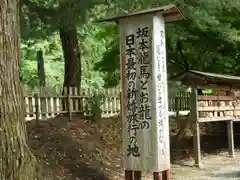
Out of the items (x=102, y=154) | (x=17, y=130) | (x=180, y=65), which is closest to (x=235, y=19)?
(x=180, y=65)

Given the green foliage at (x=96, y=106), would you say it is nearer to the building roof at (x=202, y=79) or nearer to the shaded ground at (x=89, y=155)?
the shaded ground at (x=89, y=155)

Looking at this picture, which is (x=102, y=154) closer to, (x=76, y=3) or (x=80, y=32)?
(x=76, y=3)

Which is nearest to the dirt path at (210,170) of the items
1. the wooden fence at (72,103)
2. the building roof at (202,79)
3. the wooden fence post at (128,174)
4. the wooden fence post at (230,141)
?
the wooden fence post at (230,141)

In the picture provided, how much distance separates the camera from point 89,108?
11.6m

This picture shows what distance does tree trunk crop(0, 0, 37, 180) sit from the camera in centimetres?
403

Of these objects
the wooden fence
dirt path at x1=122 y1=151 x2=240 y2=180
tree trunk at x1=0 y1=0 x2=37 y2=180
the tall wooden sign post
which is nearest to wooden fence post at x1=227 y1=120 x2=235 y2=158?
dirt path at x1=122 y1=151 x2=240 y2=180

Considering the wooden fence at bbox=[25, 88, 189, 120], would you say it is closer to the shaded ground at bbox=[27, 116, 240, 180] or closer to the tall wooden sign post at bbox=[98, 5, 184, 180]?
the shaded ground at bbox=[27, 116, 240, 180]

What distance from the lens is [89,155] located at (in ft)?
30.4

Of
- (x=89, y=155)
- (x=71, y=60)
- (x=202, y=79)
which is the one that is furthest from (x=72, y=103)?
(x=202, y=79)

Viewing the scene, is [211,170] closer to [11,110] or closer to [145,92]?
[145,92]

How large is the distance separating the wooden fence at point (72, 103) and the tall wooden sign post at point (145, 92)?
4069 millimetres

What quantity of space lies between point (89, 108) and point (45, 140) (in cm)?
268

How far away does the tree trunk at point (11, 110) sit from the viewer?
4.03m

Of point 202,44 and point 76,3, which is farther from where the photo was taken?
point 202,44
